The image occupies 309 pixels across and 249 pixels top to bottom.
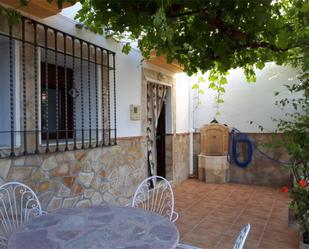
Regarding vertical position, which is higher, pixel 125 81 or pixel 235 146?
pixel 125 81

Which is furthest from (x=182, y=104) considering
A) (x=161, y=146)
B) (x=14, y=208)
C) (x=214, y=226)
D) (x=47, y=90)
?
(x=14, y=208)

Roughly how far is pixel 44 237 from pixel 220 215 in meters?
2.92

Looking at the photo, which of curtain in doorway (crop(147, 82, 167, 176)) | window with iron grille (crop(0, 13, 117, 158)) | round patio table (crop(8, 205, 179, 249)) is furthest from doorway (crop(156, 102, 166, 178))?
round patio table (crop(8, 205, 179, 249))

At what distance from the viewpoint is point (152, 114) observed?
4.90m

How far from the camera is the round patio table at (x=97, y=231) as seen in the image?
52.3 inches

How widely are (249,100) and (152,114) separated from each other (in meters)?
2.45

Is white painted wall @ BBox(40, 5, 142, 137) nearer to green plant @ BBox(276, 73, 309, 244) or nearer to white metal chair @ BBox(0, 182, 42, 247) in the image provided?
white metal chair @ BBox(0, 182, 42, 247)

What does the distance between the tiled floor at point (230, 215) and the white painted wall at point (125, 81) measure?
1.44 m

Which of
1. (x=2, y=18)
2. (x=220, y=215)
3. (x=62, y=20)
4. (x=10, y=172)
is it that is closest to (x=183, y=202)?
(x=220, y=215)

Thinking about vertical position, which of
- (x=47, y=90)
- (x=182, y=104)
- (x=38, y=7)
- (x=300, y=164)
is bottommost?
(x=300, y=164)

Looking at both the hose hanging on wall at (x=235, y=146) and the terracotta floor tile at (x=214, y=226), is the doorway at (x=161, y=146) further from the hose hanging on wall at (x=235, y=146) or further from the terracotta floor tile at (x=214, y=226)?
the terracotta floor tile at (x=214, y=226)

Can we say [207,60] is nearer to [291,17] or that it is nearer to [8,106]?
[291,17]

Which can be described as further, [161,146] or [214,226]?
[161,146]

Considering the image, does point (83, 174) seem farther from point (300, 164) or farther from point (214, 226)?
point (300, 164)
